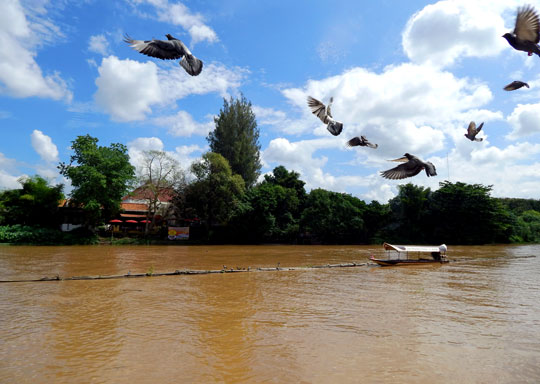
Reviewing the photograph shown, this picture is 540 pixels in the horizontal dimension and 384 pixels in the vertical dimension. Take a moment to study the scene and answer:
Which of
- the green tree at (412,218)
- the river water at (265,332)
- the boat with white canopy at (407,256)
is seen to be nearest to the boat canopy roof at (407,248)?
the boat with white canopy at (407,256)

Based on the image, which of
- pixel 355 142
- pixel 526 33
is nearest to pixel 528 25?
pixel 526 33

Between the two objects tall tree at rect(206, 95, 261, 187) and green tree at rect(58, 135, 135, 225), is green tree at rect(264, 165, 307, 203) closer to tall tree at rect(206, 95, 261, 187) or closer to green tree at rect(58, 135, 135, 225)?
tall tree at rect(206, 95, 261, 187)

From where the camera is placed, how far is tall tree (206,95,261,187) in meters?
41.6

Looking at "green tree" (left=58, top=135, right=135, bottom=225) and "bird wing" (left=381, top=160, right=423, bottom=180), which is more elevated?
"green tree" (left=58, top=135, right=135, bottom=225)

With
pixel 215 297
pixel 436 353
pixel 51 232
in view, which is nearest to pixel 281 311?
pixel 215 297

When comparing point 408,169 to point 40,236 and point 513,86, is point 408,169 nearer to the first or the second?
point 513,86

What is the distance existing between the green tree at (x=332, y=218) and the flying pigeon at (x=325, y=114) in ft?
98.7

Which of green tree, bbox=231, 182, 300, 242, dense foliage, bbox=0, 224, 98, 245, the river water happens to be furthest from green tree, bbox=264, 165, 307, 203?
the river water

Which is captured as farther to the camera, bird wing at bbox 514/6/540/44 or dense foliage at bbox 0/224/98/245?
dense foliage at bbox 0/224/98/245

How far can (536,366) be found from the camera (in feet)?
16.8

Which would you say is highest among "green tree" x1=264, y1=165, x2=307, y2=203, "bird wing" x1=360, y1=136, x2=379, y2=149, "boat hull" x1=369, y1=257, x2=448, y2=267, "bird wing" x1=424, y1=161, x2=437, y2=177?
"green tree" x1=264, y1=165, x2=307, y2=203

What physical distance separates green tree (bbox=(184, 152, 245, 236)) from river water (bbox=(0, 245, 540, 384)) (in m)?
21.8

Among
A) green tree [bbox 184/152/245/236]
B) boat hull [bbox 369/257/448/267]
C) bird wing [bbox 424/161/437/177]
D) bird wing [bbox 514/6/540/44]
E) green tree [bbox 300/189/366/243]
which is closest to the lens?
bird wing [bbox 514/6/540/44]

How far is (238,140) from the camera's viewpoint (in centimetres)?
4250
